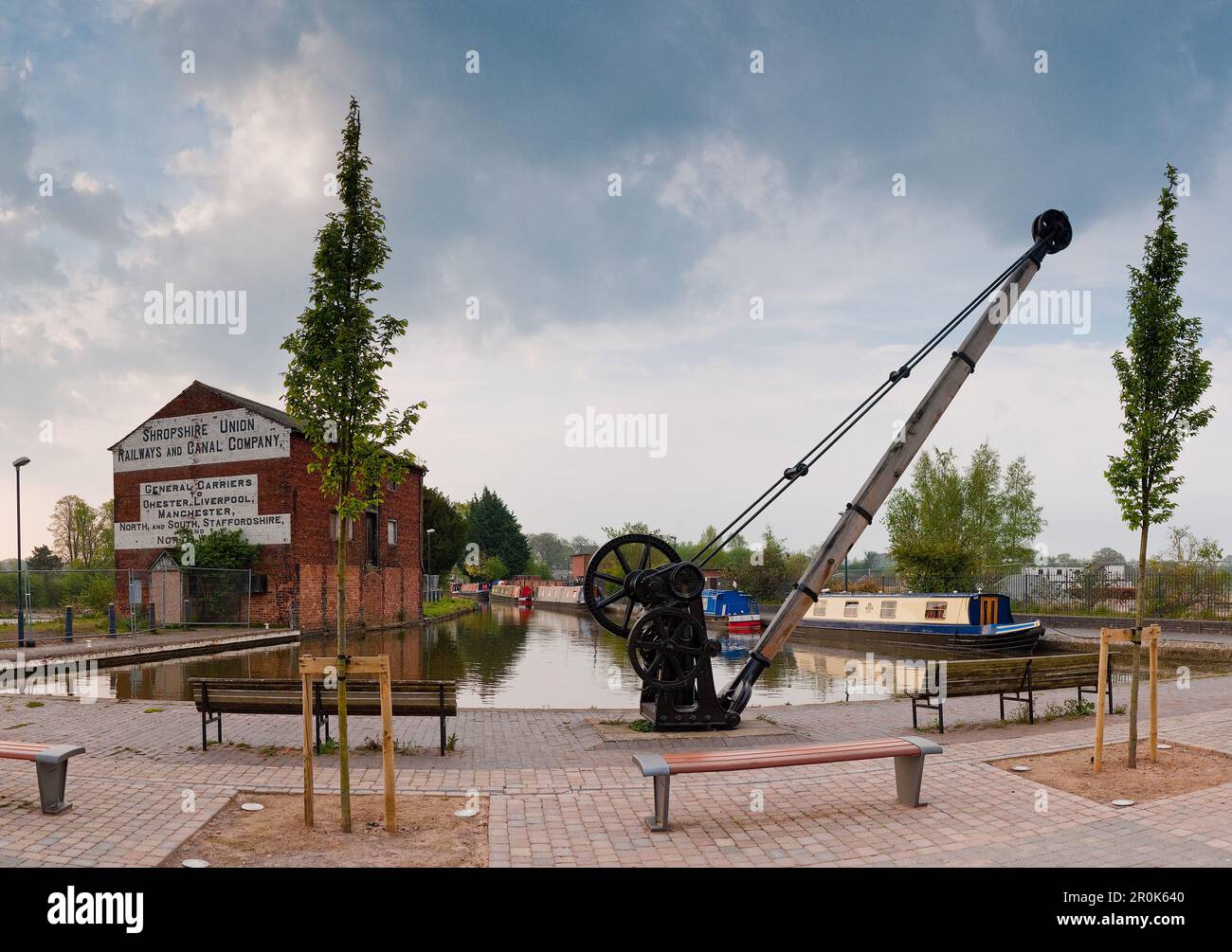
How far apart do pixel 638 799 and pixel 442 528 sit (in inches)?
2105

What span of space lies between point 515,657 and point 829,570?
16.7 metres

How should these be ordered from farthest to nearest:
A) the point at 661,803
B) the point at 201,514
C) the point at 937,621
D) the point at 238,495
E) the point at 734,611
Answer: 1. the point at 734,611
2. the point at 201,514
3. the point at 238,495
4. the point at 937,621
5. the point at 661,803

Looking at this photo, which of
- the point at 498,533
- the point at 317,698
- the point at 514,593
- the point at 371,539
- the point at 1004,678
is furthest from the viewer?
the point at 498,533

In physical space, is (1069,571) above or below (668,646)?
below

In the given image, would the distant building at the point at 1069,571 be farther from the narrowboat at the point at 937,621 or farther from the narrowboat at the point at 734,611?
the narrowboat at the point at 734,611

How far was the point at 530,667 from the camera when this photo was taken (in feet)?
76.9

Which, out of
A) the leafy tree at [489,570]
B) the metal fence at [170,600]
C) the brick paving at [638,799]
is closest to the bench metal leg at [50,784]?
the brick paving at [638,799]

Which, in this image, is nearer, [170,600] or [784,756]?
[784,756]

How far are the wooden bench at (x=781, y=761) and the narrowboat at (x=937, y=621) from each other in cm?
1689

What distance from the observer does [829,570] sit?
11.0 m

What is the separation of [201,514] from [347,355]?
28052 mm

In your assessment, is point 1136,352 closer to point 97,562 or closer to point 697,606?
point 697,606

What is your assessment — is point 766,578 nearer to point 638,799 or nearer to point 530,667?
point 530,667

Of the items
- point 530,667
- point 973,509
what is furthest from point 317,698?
point 973,509
